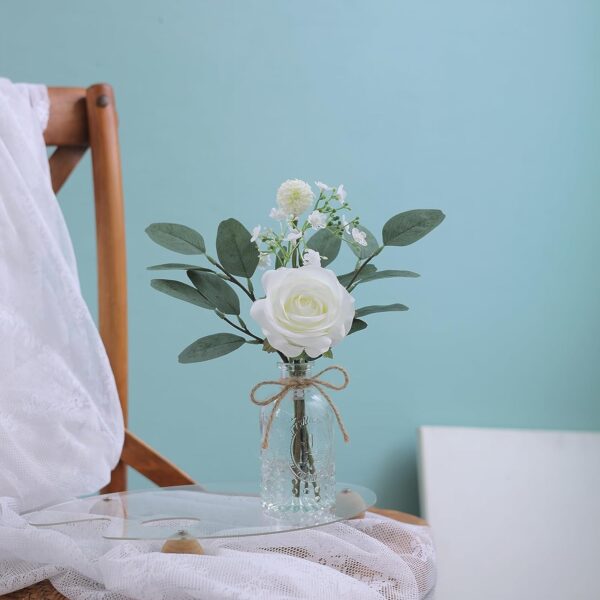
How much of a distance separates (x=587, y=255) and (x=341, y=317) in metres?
0.92

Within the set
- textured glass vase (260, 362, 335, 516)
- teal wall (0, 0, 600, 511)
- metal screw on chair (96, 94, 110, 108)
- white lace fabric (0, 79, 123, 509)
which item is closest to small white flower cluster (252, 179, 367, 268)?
textured glass vase (260, 362, 335, 516)

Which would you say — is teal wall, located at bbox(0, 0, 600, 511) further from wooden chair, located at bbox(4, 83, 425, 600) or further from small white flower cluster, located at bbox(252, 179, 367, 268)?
small white flower cluster, located at bbox(252, 179, 367, 268)

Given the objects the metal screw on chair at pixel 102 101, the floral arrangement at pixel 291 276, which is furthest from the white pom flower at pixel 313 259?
the metal screw on chair at pixel 102 101

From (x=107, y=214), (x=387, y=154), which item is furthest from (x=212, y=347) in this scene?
(x=387, y=154)

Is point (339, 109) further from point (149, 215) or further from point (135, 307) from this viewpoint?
point (135, 307)

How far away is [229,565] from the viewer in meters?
0.74

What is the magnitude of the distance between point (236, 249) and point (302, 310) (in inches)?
4.7

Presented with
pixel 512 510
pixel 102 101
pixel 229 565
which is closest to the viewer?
pixel 229 565

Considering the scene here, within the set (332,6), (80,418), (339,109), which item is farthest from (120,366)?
(332,6)

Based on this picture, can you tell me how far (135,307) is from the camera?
158cm

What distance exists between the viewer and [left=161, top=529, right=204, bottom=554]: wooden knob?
2.56ft

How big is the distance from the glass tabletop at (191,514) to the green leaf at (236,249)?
238 millimetres

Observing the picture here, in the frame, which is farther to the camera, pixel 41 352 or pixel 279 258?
pixel 41 352

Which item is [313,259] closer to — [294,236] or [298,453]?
[294,236]
